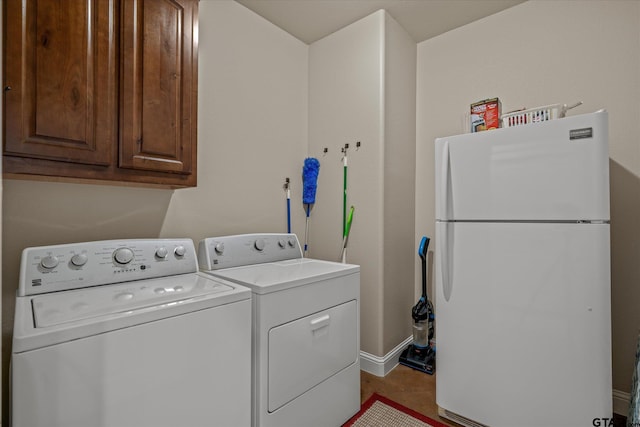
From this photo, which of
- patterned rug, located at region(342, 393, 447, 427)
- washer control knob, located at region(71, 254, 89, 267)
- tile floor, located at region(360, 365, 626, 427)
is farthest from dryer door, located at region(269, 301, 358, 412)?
washer control knob, located at region(71, 254, 89, 267)

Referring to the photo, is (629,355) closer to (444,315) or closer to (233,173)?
(444,315)

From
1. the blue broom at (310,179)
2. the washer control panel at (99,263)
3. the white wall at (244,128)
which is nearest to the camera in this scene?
the washer control panel at (99,263)

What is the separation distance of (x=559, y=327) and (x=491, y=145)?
0.88m

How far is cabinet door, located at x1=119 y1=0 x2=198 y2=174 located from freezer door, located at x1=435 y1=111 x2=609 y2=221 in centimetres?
132

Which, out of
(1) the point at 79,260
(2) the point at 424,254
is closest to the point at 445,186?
(2) the point at 424,254

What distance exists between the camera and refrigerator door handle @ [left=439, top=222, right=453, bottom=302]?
1.67 m

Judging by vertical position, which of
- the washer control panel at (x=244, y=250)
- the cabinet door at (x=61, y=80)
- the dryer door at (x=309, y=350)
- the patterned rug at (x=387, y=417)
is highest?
the cabinet door at (x=61, y=80)

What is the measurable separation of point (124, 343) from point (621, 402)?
2515mm

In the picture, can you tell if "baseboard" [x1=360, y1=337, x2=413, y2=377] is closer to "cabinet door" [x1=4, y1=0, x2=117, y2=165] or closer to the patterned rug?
the patterned rug

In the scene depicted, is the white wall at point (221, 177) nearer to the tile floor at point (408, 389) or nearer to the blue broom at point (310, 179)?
the blue broom at point (310, 179)

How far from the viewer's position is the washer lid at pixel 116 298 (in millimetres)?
929

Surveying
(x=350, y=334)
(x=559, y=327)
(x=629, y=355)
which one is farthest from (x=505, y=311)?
(x=629, y=355)

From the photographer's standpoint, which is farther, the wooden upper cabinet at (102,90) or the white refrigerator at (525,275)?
the white refrigerator at (525,275)

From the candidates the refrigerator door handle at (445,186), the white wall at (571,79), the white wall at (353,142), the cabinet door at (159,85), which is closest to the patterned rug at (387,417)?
the white wall at (353,142)
